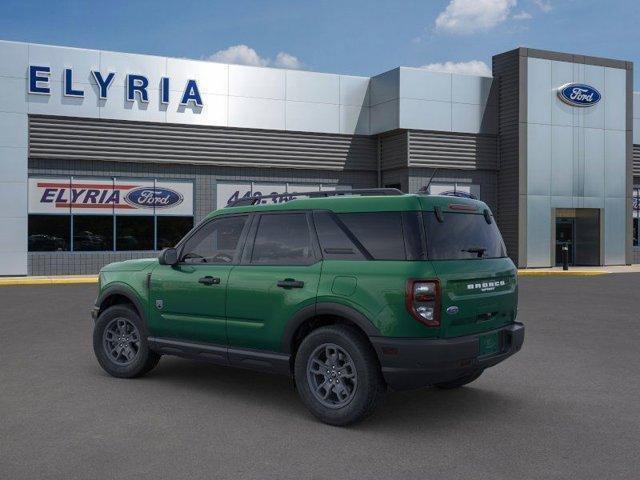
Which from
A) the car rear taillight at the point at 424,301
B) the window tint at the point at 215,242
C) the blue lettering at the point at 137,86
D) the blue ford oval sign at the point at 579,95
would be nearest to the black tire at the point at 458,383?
the car rear taillight at the point at 424,301

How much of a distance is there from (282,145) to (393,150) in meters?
4.24

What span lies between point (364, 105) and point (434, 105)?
2657 mm

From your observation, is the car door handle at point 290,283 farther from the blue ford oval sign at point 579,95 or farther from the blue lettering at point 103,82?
the blue ford oval sign at point 579,95

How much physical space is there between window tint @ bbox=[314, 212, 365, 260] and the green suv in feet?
0.04

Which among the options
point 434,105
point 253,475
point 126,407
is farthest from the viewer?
point 434,105

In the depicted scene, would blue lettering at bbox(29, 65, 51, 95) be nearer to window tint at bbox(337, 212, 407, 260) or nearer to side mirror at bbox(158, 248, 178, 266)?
side mirror at bbox(158, 248, 178, 266)

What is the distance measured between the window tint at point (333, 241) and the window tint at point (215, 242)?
3.20ft

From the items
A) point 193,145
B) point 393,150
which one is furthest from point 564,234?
point 193,145

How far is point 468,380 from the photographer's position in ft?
22.7

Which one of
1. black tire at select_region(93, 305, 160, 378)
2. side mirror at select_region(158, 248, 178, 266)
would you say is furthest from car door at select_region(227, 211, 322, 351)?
black tire at select_region(93, 305, 160, 378)

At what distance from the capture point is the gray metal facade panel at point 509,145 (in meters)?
26.5

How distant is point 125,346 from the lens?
7562mm

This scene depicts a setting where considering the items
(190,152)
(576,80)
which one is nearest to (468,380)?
(190,152)

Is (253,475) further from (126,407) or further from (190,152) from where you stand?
(190,152)
